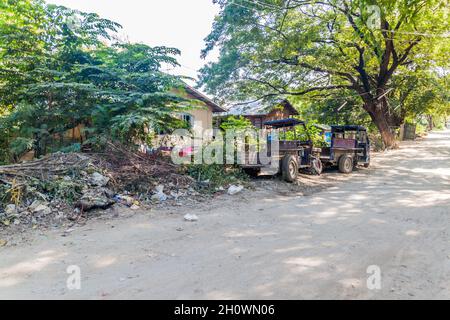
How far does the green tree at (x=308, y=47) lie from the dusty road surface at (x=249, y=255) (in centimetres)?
881

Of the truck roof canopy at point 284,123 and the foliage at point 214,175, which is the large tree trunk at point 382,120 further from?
the foliage at point 214,175

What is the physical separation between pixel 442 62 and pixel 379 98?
4.39 meters

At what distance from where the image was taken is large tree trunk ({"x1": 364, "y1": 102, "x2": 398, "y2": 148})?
21.1 meters

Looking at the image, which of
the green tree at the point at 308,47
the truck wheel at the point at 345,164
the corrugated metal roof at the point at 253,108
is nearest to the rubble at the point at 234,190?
the truck wheel at the point at 345,164

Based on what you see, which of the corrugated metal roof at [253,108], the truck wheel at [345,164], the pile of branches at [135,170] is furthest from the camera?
the corrugated metal roof at [253,108]

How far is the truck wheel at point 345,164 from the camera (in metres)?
12.9

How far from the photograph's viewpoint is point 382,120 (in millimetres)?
21297

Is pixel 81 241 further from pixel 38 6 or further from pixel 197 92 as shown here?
pixel 197 92

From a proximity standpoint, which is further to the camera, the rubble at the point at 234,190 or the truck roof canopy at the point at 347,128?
the truck roof canopy at the point at 347,128

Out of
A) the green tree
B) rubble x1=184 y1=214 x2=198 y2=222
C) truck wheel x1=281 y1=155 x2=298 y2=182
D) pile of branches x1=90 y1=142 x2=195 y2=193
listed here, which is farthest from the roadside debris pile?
the green tree

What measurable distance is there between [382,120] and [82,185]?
2033 centimetres

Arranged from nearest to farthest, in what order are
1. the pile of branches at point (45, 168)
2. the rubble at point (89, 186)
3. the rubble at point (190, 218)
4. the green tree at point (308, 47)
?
1. the rubble at point (89, 186)
2. the rubble at point (190, 218)
3. the pile of branches at point (45, 168)
4. the green tree at point (308, 47)

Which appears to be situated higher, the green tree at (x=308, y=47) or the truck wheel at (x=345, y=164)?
the green tree at (x=308, y=47)

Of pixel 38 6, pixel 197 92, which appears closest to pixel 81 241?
pixel 38 6
